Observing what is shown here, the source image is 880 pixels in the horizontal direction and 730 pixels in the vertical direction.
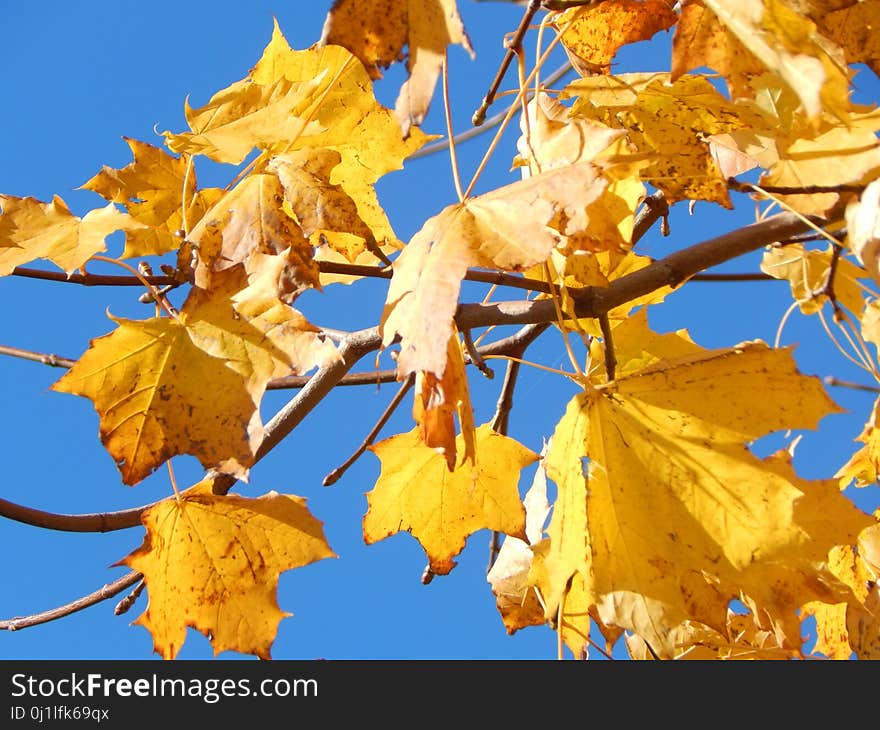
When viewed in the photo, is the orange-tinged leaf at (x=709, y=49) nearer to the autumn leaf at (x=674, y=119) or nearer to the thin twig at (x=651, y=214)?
the autumn leaf at (x=674, y=119)

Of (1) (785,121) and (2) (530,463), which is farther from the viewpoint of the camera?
(2) (530,463)

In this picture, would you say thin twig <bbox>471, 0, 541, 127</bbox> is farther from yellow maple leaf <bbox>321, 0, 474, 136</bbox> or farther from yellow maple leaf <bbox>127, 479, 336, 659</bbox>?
yellow maple leaf <bbox>127, 479, 336, 659</bbox>

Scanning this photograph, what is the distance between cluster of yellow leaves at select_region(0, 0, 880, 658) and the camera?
602 millimetres

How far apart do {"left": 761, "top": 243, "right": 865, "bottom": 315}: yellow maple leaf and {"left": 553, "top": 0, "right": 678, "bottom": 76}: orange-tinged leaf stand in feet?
1.16

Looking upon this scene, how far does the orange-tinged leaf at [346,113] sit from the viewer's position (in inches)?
34.9

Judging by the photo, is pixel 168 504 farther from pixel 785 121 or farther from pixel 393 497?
pixel 785 121

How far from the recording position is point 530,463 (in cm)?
90

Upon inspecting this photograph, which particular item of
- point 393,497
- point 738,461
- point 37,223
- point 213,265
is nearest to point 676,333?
point 738,461

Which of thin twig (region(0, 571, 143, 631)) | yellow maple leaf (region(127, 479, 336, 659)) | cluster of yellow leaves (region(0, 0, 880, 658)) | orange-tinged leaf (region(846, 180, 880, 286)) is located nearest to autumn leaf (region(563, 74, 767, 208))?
cluster of yellow leaves (region(0, 0, 880, 658))

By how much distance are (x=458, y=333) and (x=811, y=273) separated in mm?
544

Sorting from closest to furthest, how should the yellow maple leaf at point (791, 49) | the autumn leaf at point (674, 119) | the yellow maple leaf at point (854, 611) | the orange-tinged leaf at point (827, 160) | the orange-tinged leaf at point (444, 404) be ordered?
1. the yellow maple leaf at point (791, 49)
2. the orange-tinged leaf at point (444, 404)
3. the orange-tinged leaf at point (827, 160)
4. the autumn leaf at point (674, 119)
5. the yellow maple leaf at point (854, 611)

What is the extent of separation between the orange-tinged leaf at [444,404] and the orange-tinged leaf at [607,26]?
1.18 feet

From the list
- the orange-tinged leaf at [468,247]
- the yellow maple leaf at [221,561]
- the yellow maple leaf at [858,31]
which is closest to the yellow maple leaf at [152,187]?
the yellow maple leaf at [221,561]

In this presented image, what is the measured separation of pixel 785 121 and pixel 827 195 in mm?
73
